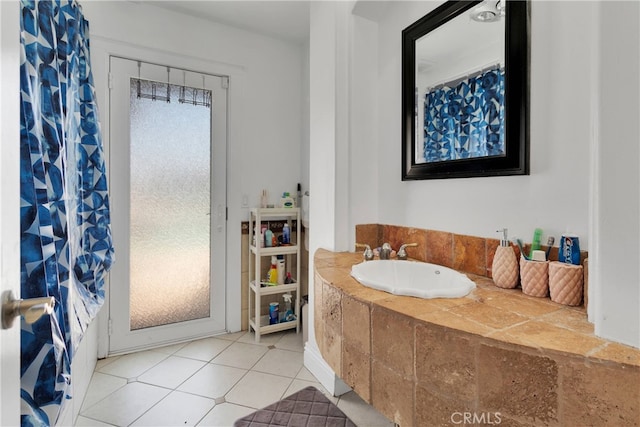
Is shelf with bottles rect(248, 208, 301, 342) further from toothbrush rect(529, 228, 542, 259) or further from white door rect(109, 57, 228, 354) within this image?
toothbrush rect(529, 228, 542, 259)

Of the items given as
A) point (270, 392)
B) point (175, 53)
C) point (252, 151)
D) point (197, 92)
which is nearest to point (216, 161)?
point (252, 151)

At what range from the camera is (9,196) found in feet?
1.81

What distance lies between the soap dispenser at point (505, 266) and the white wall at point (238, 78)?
1.86 meters

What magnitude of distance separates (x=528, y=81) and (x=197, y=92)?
7.18 feet

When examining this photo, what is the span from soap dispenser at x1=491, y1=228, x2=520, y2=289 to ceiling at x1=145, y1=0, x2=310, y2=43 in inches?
80.0

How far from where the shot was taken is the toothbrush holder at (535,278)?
1.09 meters

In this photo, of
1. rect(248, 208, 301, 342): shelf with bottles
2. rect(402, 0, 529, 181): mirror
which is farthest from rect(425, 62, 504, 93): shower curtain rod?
rect(248, 208, 301, 342): shelf with bottles

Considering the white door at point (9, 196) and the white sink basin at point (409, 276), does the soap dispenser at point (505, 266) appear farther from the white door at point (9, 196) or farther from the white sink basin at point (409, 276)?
the white door at point (9, 196)

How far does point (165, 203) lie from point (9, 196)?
1942 mm

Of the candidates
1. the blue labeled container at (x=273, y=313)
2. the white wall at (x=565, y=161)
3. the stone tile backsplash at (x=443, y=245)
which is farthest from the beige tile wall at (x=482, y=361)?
the blue labeled container at (x=273, y=313)

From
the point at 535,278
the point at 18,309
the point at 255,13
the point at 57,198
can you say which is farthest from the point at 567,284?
Answer: the point at 255,13

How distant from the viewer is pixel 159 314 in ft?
7.93

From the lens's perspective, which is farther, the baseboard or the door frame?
the door frame

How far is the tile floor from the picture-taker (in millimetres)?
1667
